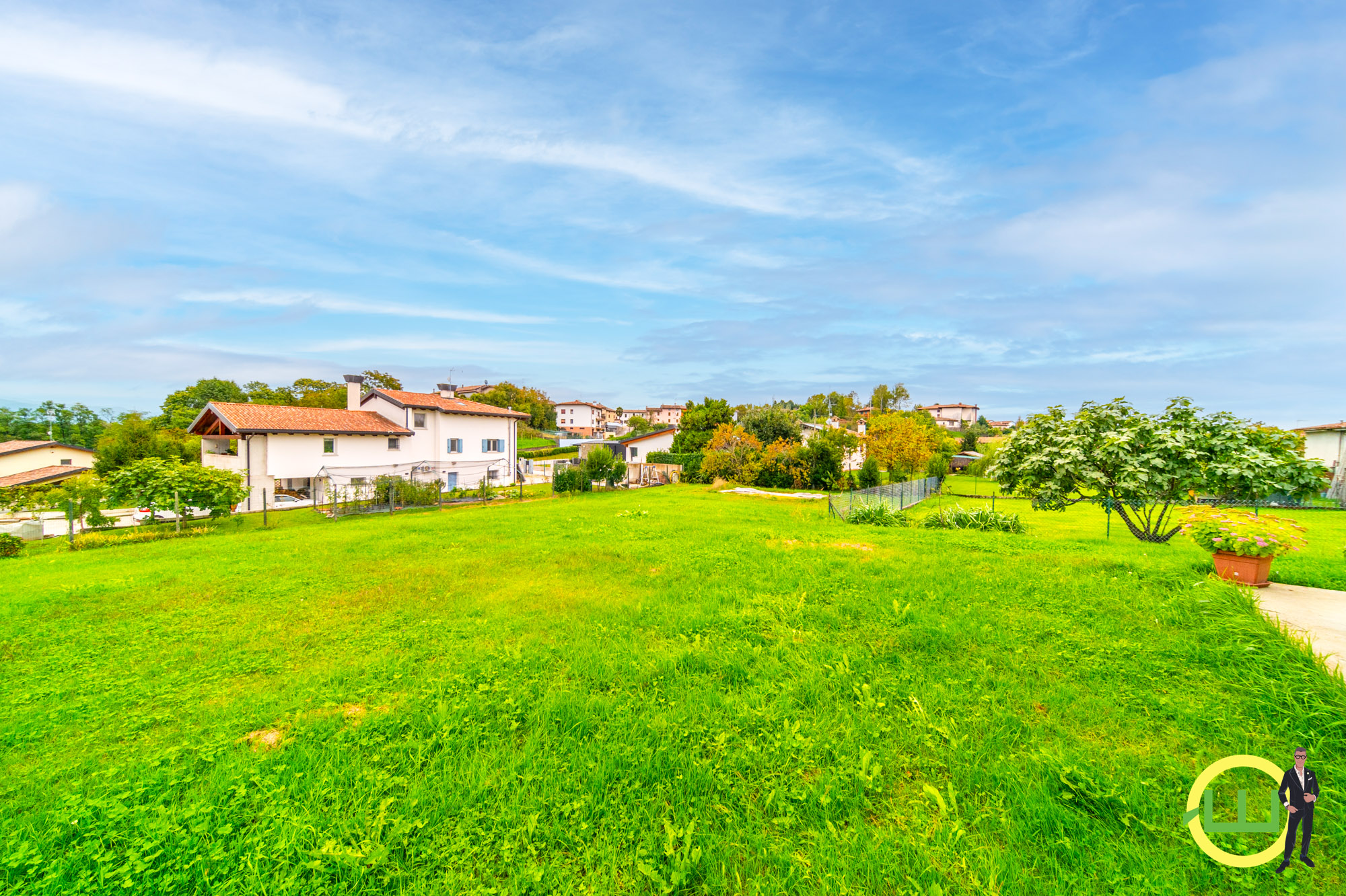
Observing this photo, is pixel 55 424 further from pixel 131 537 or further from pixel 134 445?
pixel 131 537

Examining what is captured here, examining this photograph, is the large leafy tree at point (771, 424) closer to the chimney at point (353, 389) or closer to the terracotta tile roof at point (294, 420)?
the terracotta tile roof at point (294, 420)

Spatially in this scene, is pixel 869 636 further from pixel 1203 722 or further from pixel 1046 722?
pixel 1203 722

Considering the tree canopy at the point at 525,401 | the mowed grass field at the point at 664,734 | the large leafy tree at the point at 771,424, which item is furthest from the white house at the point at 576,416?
the mowed grass field at the point at 664,734

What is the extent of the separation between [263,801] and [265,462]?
25.9 metres

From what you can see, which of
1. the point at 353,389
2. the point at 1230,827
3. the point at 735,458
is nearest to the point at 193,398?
the point at 353,389

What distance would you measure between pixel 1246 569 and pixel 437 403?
33372mm

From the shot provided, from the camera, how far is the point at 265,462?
914 inches

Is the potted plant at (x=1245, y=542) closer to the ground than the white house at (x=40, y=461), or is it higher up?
closer to the ground

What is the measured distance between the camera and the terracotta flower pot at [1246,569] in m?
6.65

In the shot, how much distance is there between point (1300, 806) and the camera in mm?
2684

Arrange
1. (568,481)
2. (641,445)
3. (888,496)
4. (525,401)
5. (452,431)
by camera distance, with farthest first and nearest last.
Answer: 1. (525,401)
2. (641,445)
3. (452,431)
4. (568,481)
5. (888,496)

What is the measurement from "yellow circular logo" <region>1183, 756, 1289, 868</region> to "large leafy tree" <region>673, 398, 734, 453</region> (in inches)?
1677

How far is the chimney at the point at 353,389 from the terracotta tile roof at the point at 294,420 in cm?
129

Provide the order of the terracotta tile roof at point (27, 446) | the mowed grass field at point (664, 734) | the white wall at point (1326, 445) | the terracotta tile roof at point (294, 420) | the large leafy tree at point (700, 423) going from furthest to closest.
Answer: the large leafy tree at point (700, 423) < the terracotta tile roof at point (27, 446) < the white wall at point (1326, 445) < the terracotta tile roof at point (294, 420) < the mowed grass field at point (664, 734)
